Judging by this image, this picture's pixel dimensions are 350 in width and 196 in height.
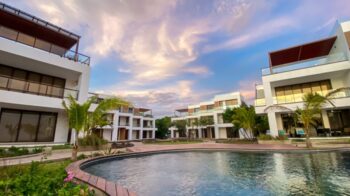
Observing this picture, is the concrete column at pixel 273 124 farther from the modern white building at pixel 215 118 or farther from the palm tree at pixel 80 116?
the modern white building at pixel 215 118

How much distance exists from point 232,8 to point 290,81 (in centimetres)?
1293

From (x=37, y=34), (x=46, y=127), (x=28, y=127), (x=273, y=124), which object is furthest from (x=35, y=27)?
(x=273, y=124)

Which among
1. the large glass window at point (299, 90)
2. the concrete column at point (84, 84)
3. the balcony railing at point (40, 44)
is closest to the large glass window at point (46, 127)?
the concrete column at point (84, 84)

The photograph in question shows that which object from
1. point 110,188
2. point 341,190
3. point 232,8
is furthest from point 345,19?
point 110,188

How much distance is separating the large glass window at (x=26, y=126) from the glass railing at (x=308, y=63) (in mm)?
22660

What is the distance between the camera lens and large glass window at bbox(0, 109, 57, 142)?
1218cm

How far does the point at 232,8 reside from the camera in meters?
12.7

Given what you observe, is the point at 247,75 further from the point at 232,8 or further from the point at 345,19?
the point at 232,8

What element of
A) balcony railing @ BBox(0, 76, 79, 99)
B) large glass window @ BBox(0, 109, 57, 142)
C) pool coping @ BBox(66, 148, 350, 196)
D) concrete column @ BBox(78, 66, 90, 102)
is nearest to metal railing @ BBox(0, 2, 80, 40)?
concrete column @ BBox(78, 66, 90, 102)

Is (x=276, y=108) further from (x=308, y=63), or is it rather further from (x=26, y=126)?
(x=26, y=126)

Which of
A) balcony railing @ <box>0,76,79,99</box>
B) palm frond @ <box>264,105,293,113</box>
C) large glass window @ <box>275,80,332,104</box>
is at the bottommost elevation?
palm frond @ <box>264,105,293,113</box>

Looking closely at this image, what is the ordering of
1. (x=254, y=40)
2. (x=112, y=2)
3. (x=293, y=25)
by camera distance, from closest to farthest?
(x=112, y=2)
(x=293, y=25)
(x=254, y=40)

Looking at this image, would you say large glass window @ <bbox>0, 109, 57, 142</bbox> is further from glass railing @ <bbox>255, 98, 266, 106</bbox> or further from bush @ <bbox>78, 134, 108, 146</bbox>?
glass railing @ <bbox>255, 98, 266, 106</bbox>

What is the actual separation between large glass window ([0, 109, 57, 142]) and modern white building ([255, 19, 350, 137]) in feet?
69.9
